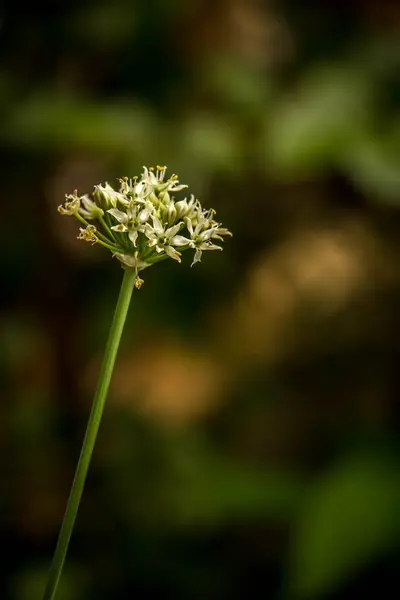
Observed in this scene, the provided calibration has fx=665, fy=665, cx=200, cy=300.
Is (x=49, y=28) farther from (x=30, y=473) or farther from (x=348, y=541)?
(x=348, y=541)

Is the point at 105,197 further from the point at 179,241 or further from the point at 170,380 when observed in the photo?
the point at 170,380

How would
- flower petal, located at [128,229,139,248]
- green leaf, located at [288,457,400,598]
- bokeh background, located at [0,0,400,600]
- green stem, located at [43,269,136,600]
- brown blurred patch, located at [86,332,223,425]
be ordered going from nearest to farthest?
green stem, located at [43,269,136,600] < flower petal, located at [128,229,139,248] < green leaf, located at [288,457,400,598] < bokeh background, located at [0,0,400,600] < brown blurred patch, located at [86,332,223,425]

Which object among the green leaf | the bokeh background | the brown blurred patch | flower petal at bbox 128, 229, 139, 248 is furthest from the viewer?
the brown blurred patch

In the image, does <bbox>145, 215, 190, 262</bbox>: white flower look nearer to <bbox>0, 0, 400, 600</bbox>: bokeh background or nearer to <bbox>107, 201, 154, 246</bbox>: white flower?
<bbox>107, 201, 154, 246</bbox>: white flower

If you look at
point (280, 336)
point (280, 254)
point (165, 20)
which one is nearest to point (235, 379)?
point (280, 336)

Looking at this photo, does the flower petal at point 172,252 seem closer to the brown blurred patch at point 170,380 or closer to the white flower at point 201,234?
the white flower at point 201,234

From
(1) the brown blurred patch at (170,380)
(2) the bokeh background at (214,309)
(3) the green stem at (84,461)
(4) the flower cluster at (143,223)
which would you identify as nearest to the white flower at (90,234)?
(4) the flower cluster at (143,223)

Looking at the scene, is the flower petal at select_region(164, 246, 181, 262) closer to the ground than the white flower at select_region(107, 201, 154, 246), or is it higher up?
closer to the ground

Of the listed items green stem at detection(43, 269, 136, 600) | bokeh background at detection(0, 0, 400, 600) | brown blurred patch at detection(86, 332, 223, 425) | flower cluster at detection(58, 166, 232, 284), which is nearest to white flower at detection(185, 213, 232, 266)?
flower cluster at detection(58, 166, 232, 284)
